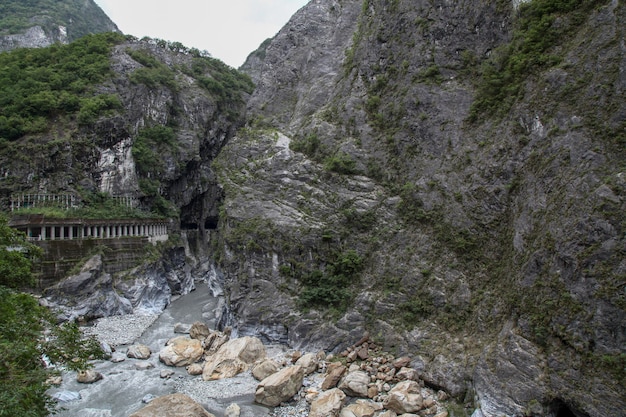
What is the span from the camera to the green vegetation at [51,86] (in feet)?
144

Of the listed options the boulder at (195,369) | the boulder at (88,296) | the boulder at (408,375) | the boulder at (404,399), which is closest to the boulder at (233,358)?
the boulder at (195,369)

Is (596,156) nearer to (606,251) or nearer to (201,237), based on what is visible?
(606,251)

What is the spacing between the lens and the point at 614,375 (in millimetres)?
15867

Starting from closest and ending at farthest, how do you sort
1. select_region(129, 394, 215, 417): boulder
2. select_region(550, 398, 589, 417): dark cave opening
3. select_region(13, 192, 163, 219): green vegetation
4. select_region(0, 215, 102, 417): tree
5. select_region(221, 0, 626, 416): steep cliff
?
select_region(0, 215, 102, 417): tree → select_region(550, 398, 589, 417): dark cave opening → select_region(221, 0, 626, 416): steep cliff → select_region(129, 394, 215, 417): boulder → select_region(13, 192, 163, 219): green vegetation

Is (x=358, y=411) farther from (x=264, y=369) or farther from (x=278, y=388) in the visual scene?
(x=264, y=369)

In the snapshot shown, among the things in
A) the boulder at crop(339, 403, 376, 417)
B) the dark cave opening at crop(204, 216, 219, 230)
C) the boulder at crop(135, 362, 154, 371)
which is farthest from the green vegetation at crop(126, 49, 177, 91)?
the boulder at crop(339, 403, 376, 417)

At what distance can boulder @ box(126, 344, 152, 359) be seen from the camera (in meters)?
28.2

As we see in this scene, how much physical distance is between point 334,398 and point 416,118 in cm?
2080

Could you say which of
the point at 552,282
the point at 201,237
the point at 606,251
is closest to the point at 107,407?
the point at 552,282

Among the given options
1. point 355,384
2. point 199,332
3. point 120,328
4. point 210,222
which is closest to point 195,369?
point 199,332

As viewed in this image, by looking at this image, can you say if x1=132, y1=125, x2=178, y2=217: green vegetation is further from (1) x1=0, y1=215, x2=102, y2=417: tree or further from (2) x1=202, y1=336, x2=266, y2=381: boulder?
(1) x1=0, y1=215, x2=102, y2=417: tree

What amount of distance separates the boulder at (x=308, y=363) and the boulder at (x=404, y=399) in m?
5.30

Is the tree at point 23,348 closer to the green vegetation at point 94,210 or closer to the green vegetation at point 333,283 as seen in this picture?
the green vegetation at point 333,283

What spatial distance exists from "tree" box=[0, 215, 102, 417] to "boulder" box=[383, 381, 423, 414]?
13.3 meters
